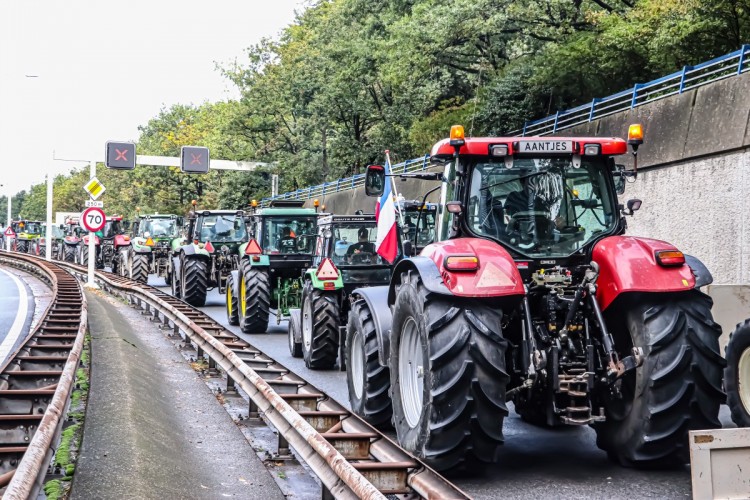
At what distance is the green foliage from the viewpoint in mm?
26062

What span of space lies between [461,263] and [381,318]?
211cm

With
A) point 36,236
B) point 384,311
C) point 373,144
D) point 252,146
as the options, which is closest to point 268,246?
point 384,311

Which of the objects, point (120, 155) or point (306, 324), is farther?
point (120, 155)

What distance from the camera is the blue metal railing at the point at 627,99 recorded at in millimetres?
18922

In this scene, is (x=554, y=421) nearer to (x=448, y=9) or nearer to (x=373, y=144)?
(x=448, y=9)

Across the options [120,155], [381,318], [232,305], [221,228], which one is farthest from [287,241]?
[120,155]

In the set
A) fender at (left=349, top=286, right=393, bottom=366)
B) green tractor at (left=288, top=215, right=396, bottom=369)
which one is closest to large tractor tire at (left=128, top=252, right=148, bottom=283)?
green tractor at (left=288, top=215, right=396, bottom=369)

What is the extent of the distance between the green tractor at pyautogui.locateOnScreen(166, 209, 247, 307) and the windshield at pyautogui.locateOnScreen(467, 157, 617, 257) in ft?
54.6

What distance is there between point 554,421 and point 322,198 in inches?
1760

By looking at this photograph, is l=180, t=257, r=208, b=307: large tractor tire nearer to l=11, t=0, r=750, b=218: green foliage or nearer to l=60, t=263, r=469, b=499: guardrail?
l=11, t=0, r=750, b=218: green foliage

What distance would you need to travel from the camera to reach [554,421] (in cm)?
639

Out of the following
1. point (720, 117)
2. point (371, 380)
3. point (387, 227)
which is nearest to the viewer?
point (371, 380)

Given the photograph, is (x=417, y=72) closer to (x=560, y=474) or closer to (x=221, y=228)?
(x=221, y=228)

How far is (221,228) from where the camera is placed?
86.1 ft
